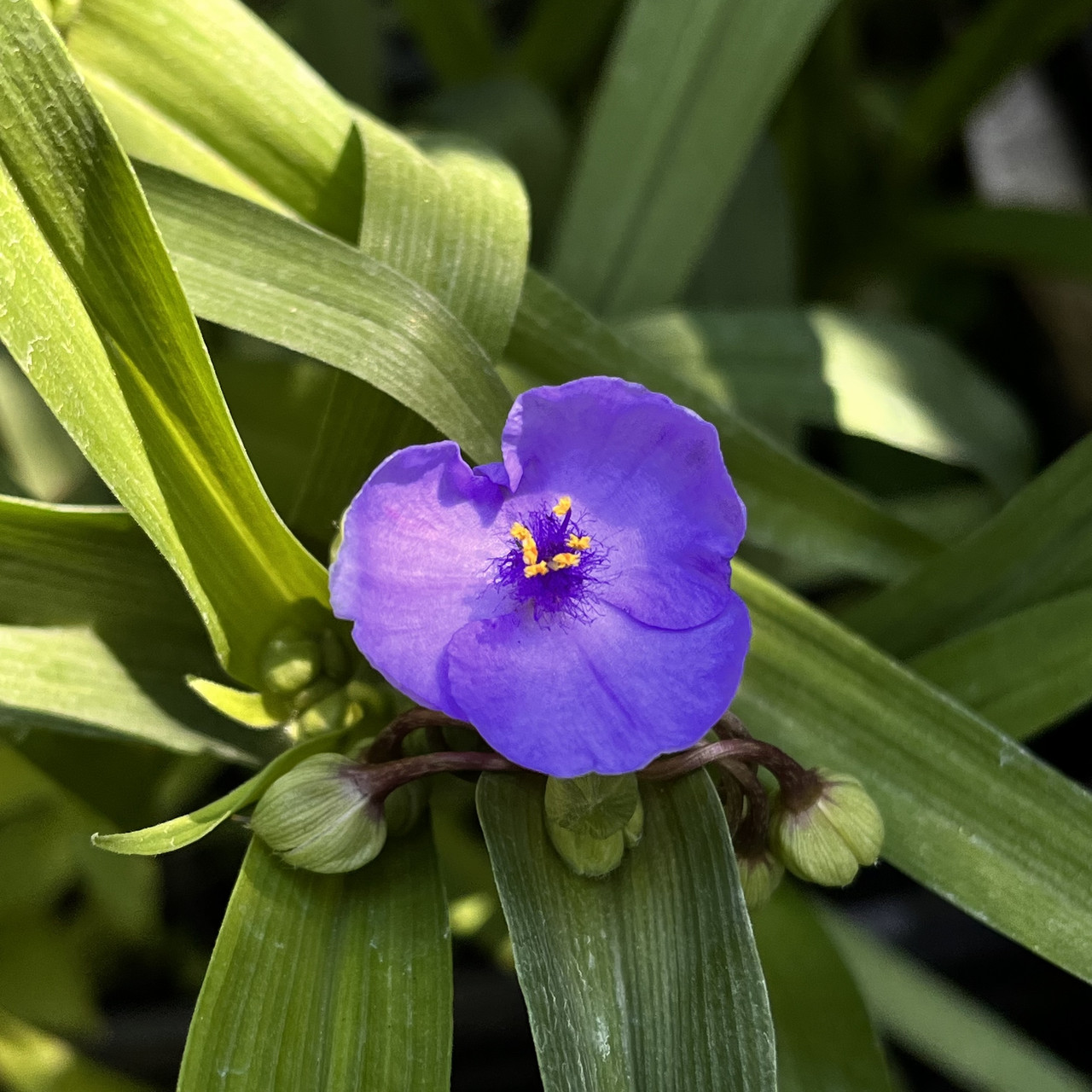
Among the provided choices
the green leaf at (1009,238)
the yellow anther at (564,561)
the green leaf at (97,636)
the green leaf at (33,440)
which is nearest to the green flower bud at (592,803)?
the yellow anther at (564,561)

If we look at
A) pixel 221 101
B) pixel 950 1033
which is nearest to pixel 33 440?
pixel 221 101

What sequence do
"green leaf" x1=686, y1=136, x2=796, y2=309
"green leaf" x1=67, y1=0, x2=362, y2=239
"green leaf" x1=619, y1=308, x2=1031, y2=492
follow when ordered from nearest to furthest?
"green leaf" x1=67, y1=0, x2=362, y2=239
"green leaf" x1=619, y1=308, x2=1031, y2=492
"green leaf" x1=686, y1=136, x2=796, y2=309

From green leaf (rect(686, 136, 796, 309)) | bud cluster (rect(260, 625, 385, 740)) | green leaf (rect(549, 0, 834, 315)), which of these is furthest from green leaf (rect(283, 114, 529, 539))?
green leaf (rect(686, 136, 796, 309))

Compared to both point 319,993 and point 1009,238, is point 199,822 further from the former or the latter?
point 1009,238

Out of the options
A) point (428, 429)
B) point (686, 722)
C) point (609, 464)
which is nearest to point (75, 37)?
point (428, 429)

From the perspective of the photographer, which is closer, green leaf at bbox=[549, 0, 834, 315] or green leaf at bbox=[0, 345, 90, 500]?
green leaf at bbox=[549, 0, 834, 315]

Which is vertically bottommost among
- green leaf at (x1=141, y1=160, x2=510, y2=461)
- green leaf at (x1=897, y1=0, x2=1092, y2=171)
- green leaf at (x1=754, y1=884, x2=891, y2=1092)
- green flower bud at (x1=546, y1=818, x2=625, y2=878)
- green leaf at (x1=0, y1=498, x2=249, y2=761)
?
green leaf at (x1=754, y1=884, x2=891, y2=1092)

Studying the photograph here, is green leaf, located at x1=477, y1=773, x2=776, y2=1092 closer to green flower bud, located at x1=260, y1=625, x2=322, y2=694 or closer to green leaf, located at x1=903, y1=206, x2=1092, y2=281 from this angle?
green flower bud, located at x1=260, y1=625, x2=322, y2=694
